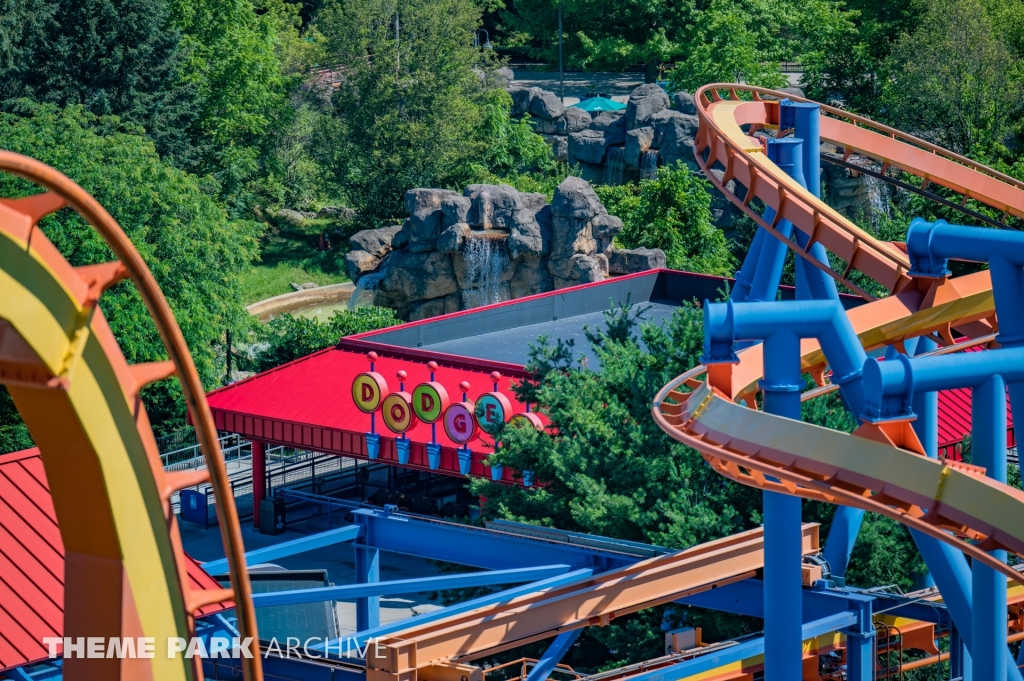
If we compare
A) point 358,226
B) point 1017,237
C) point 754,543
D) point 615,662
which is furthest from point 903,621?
point 358,226

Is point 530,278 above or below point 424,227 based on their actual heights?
below

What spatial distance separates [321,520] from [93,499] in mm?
24455

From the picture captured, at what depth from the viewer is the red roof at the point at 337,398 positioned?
25.7 m

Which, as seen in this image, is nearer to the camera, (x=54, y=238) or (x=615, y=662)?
(x=615, y=662)

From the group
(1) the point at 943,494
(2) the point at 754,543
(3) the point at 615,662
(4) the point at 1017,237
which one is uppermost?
(4) the point at 1017,237

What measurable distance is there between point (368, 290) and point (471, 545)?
84.9 feet

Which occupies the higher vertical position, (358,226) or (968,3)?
(968,3)

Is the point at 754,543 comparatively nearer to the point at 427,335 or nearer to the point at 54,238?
the point at 427,335

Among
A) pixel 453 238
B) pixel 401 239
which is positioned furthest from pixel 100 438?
pixel 401 239

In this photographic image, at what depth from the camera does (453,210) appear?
Answer: 130 ft

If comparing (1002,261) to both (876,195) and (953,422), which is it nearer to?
(953,422)

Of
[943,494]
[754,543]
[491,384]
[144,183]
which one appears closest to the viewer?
[943,494]

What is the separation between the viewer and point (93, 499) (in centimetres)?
605

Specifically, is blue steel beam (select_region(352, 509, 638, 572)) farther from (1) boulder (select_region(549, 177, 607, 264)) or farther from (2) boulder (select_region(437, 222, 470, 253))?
(1) boulder (select_region(549, 177, 607, 264))
